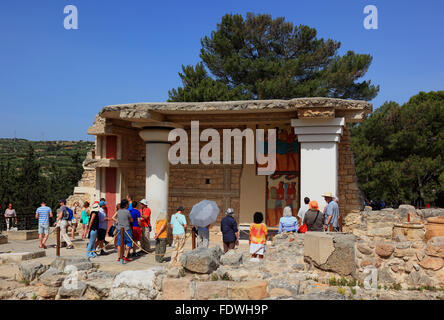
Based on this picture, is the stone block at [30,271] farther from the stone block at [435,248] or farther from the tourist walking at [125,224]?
the stone block at [435,248]

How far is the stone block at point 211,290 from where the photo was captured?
16.7 ft

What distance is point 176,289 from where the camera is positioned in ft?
17.3

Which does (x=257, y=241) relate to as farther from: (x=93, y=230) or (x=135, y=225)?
(x=93, y=230)

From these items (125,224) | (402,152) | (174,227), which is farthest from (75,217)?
(402,152)

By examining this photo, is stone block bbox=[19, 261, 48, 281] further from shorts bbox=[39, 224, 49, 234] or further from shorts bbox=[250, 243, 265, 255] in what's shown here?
shorts bbox=[39, 224, 49, 234]

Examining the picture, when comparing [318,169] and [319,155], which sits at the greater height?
[319,155]

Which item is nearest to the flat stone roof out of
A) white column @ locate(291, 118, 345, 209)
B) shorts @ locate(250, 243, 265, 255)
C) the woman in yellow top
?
white column @ locate(291, 118, 345, 209)

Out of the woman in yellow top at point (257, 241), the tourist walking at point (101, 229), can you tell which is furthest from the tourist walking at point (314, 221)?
the tourist walking at point (101, 229)

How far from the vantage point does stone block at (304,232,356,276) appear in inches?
213

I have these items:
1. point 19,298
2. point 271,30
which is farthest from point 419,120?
point 19,298

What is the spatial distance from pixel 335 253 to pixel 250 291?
4.50 feet

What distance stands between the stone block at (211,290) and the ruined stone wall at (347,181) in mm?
6800
